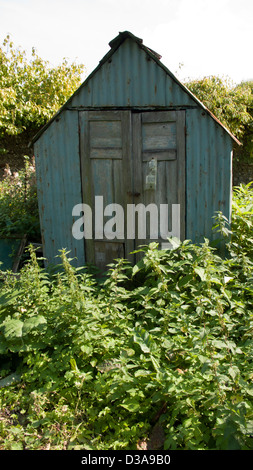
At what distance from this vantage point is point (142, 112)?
5.17 meters

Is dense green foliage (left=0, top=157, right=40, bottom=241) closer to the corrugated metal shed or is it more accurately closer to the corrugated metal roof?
the corrugated metal shed

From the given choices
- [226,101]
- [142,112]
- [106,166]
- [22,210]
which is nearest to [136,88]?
[142,112]

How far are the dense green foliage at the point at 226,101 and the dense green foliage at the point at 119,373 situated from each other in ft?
24.8

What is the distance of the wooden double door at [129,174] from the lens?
204 inches

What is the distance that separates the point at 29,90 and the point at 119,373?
11.8 meters

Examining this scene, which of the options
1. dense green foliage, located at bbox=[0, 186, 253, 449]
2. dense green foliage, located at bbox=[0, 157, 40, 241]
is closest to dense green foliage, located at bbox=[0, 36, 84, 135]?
dense green foliage, located at bbox=[0, 157, 40, 241]

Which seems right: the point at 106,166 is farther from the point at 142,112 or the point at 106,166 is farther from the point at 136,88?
the point at 136,88

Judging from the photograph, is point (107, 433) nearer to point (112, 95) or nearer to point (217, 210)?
point (217, 210)

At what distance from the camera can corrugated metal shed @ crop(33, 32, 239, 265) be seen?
16.4 feet

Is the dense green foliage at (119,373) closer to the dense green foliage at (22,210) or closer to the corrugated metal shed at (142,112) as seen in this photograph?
the corrugated metal shed at (142,112)

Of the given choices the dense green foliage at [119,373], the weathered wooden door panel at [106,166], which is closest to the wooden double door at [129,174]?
the weathered wooden door panel at [106,166]

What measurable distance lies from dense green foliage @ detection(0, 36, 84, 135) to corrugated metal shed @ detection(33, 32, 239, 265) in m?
7.15
